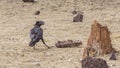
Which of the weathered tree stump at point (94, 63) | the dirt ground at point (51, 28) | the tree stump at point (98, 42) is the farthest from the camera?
the tree stump at point (98, 42)

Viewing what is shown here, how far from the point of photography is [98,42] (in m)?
10.5

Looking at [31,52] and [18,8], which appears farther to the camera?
[18,8]

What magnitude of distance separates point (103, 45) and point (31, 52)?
154 cm

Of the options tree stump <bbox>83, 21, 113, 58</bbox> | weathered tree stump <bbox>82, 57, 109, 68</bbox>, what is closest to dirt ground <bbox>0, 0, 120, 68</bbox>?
tree stump <bbox>83, 21, 113, 58</bbox>

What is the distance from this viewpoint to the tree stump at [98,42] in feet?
34.0

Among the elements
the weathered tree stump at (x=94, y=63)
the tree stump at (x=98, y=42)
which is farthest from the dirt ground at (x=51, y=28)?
the weathered tree stump at (x=94, y=63)

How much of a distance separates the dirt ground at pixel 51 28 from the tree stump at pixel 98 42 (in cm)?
21

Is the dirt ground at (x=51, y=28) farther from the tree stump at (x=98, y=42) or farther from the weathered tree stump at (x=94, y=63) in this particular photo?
the weathered tree stump at (x=94, y=63)

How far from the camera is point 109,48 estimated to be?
34.8 ft

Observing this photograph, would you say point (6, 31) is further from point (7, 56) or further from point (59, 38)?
point (7, 56)

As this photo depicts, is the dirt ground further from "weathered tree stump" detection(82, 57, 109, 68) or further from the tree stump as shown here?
"weathered tree stump" detection(82, 57, 109, 68)

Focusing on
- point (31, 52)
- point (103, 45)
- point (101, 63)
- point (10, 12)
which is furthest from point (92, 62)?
point (10, 12)

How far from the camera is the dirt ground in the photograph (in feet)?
33.0

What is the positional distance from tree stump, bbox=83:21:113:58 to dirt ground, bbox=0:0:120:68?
21 cm
